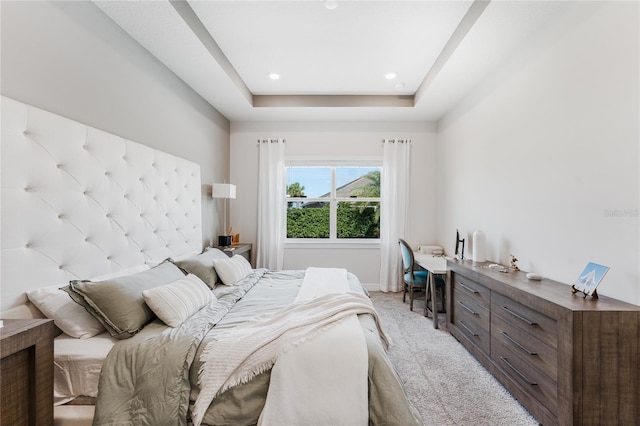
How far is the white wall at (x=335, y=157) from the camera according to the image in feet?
15.1

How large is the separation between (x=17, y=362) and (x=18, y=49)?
4.99 ft

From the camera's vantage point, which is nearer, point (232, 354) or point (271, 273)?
point (232, 354)

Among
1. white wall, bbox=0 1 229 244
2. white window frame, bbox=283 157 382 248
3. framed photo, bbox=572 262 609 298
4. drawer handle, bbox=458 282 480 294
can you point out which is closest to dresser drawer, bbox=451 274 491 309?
drawer handle, bbox=458 282 480 294

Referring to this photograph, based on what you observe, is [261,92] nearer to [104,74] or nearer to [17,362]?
[104,74]

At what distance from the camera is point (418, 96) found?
3832 millimetres

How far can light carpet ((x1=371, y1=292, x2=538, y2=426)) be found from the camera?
6.01ft

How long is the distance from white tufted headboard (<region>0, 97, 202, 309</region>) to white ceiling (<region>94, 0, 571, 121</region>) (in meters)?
0.95

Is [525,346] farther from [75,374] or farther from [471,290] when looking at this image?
[75,374]

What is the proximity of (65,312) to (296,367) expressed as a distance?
1.25 meters

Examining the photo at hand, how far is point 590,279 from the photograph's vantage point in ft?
5.60

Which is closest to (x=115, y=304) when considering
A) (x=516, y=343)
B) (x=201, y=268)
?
(x=201, y=268)

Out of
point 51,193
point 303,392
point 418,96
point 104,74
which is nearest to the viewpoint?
point 303,392

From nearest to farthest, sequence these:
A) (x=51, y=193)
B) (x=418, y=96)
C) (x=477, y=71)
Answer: (x=51, y=193) → (x=477, y=71) → (x=418, y=96)

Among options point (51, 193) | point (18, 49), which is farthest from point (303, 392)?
point (18, 49)
